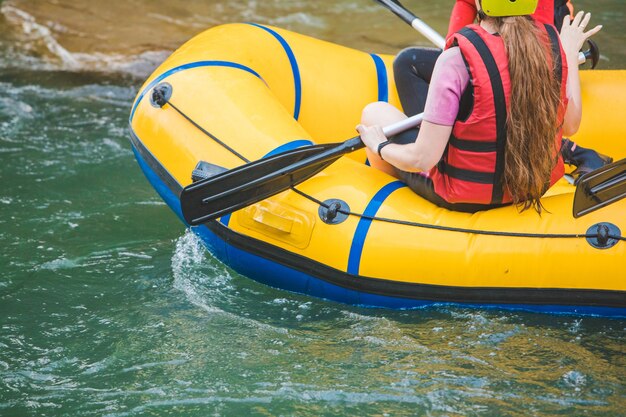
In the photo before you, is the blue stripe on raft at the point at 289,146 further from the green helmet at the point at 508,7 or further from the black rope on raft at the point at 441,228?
the green helmet at the point at 508,7

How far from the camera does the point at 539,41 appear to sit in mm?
2545

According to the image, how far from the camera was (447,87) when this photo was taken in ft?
8.37

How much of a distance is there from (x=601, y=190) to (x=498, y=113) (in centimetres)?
38

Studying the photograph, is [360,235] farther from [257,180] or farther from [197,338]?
[197,338]

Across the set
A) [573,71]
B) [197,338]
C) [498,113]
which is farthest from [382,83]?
[197,338]

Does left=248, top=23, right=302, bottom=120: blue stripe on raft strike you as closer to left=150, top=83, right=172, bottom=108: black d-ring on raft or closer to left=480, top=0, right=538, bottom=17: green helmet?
left=150, top=83, right=172, bottom=108: black d-ring on raft

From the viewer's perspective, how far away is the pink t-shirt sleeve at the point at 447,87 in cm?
255

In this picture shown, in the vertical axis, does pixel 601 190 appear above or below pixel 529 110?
below

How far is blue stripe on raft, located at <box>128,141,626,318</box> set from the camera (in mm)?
2830

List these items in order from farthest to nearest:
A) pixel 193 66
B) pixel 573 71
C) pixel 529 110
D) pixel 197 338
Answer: pixel 193 66 → pixel 197 338 → pixel 573 71 → pixel 529 110

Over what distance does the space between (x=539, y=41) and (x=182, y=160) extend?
128cm

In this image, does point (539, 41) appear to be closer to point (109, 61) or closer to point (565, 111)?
point (565, 111)

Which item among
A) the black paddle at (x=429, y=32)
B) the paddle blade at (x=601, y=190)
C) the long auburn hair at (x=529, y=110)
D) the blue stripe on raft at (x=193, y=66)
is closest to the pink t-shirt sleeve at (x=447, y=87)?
the long auburn hair at (x=529, y=110)

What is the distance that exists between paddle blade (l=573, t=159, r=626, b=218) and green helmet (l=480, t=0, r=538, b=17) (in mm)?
514
